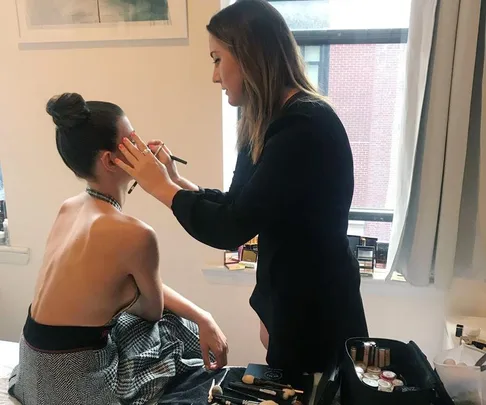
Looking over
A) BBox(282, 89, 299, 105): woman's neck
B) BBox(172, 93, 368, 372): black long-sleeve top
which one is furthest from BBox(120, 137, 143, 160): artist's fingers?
BBox(282, 89, 299, 105): woman's neck

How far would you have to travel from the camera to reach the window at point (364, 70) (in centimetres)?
188

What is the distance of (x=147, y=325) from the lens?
1296 millimetres

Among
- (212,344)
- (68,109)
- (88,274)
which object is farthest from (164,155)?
(212,344)

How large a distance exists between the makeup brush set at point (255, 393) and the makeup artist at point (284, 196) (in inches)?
5.1

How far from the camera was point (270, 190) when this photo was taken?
1.01 metres

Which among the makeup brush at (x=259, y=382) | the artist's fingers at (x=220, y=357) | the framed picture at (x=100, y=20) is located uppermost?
the framed picture at (x=100, y=20)

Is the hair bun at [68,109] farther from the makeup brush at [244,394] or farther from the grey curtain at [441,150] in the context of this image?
the grey curtain at [441,150]

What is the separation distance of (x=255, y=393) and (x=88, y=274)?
46 cm

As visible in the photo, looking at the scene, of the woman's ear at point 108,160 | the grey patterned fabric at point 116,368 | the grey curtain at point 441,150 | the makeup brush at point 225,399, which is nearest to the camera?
the makeup brush at point 225,399

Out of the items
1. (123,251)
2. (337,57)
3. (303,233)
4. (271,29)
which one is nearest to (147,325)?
(123,251)

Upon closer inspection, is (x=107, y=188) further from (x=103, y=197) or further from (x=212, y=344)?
(x=212, y=344)

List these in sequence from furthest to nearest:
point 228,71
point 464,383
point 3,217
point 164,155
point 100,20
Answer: point 3,217
point 100,20
point 164,155
point 228,71
point 464,383

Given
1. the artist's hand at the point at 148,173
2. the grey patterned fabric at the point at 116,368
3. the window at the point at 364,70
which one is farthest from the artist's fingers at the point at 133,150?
the window at the point at 364,70

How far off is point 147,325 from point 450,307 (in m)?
1.13
